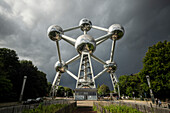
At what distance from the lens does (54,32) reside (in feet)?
95.6

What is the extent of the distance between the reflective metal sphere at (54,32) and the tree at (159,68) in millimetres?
23004

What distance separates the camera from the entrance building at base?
2642cm

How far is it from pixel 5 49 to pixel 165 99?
95.1 feet

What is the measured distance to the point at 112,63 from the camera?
133ft

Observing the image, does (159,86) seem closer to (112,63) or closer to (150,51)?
(150,51)

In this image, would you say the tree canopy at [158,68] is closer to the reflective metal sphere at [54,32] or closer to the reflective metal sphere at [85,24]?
the reflective metal sphere at [54,32]

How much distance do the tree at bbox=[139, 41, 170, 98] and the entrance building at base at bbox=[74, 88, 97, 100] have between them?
13.4 metres

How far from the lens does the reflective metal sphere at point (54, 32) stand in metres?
29.0

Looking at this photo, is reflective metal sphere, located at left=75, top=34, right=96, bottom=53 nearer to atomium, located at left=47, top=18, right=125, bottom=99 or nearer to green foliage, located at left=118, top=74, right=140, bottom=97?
atomium, located at left=47, top=18, right=125, bottom=99

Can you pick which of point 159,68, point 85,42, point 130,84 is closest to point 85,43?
point 85,42

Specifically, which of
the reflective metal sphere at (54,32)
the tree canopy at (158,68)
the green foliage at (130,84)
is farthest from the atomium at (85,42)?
the tree canopy at (158,68)

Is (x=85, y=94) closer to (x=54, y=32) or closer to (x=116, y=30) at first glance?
(x=54, y=32)

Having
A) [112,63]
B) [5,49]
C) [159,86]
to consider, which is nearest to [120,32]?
[112,63]

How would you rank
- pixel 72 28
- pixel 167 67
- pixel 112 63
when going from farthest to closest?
pixel 112 63 < pixel 72 28 < pixel 167 67
